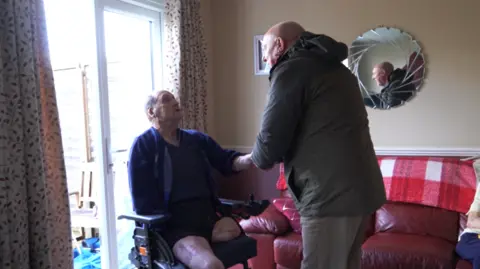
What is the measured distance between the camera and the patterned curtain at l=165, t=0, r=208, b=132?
3467 mm

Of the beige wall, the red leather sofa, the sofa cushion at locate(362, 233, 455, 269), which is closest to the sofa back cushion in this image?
the red leather sofa

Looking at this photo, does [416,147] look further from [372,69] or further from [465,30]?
[465,30]

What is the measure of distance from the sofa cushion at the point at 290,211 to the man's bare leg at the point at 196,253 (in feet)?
3.29

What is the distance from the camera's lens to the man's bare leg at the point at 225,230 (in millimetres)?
2527

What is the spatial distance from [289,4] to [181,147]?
197cm

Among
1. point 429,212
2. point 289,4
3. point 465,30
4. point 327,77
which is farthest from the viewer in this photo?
point 289,4

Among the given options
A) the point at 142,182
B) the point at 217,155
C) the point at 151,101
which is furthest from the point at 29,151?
the point at 217,155

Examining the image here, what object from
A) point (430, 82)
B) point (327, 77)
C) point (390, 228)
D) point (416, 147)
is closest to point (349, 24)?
point (430, 82)

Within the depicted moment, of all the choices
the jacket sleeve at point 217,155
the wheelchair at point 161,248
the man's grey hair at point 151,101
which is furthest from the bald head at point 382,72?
the man's grey hair at point 151,101

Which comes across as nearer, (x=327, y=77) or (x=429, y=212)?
(x=327, y=77)

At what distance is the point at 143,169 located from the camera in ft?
8.04

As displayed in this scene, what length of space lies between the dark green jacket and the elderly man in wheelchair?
75 centimetres

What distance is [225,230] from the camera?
2.55 metres

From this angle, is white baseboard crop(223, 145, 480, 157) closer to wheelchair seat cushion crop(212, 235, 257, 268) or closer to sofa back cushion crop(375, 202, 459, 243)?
sofa back cushion crop(375, 202, 459, 243)
